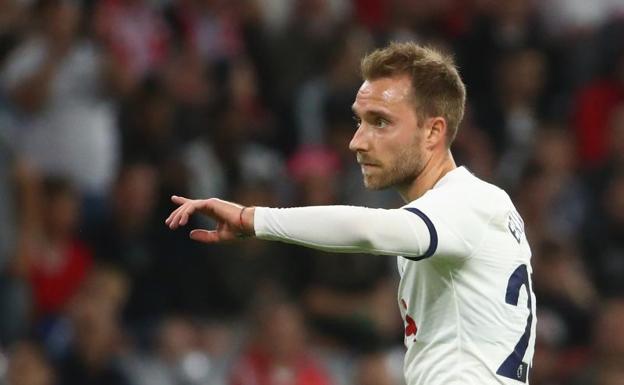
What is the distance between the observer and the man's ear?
421cm

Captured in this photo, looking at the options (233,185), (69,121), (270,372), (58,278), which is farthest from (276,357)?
(69,121)

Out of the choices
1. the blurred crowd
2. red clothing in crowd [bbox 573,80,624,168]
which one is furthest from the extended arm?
red clothing in crowd [bbox 573,80,624,168]

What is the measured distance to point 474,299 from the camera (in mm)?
4027

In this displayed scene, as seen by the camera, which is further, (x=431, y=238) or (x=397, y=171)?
(x=397, y=171)

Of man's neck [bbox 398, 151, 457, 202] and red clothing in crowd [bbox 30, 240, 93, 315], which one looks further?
red clothing in crowd [bbox 30, 240, 93, 315]

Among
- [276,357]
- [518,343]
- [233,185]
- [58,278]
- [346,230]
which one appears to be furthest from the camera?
[233,185]

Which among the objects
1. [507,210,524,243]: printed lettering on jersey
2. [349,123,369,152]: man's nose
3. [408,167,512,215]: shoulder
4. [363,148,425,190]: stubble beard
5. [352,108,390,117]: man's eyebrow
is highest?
[352,108,390,117]: man's eyebrow

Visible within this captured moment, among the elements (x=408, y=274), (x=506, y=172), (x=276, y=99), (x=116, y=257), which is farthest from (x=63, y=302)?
(x=408, y=274)

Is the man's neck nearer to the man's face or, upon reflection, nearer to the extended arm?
the man's face

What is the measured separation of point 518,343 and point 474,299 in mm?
225

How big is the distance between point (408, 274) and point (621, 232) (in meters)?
5.38

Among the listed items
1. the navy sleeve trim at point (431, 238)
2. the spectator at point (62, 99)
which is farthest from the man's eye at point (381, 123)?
the spectator at point (62, 99)

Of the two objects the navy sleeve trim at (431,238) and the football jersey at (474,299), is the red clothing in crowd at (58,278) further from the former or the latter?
the navy sleeve trim at (431,238)

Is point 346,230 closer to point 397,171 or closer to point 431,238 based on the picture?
point 431,238
